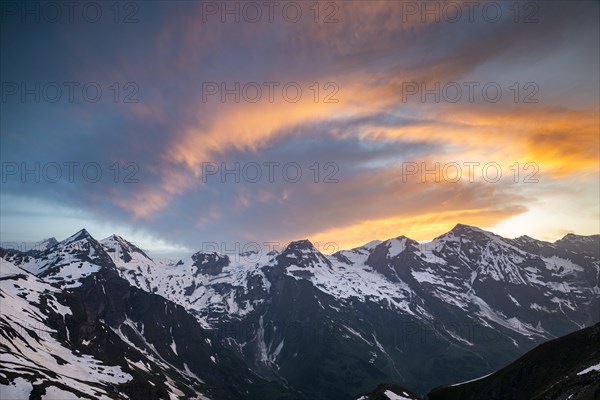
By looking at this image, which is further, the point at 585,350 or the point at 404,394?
the point at 404,394

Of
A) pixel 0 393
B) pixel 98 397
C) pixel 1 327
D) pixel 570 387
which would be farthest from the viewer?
pixel 1 327

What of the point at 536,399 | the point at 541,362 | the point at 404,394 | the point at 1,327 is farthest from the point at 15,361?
the point at 541,362

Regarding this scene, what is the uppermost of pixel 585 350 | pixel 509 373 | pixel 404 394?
pixel 585 350

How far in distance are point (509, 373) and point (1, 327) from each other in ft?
663

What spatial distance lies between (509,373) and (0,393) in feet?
539

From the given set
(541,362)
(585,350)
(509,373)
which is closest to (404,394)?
(509,373)

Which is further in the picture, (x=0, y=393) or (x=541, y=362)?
(x=541, y=362)

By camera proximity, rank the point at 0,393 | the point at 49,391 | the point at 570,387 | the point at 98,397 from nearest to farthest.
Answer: the point at 570,387, the point at 0,393, the point at 49,391, the point at 98,397

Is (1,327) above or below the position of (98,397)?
above

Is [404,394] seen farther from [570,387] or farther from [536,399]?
[570,387]

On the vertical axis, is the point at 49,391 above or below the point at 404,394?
above

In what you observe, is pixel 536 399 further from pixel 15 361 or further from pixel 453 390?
pixel 15 361

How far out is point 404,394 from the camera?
196m

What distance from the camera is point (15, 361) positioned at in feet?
528
